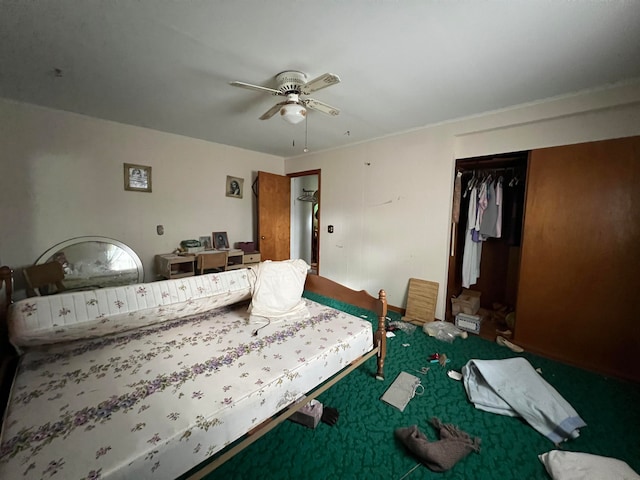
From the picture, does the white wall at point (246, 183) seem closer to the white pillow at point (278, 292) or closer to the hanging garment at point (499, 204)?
the hanging garment at point (499, 204)

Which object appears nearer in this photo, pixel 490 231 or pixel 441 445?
pixel 441 445

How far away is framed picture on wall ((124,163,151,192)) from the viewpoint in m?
3.12

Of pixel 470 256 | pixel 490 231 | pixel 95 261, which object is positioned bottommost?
pixel 95 261

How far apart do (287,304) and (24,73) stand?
2.82 metres

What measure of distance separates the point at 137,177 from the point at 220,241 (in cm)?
141

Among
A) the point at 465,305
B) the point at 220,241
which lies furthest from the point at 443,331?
the point at 220,241

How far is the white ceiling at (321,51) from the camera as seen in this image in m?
1.29

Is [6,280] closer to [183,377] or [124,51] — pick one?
[183,377]

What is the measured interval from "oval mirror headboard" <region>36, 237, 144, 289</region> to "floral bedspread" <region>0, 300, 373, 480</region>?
1.77 meters

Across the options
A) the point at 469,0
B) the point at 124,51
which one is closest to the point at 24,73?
the point at 124,51

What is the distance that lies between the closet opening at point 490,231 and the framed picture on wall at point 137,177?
4.01 metres

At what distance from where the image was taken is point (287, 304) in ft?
6.46

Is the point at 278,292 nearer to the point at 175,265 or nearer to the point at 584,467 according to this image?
the point at 584,467

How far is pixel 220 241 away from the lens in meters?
4.02
